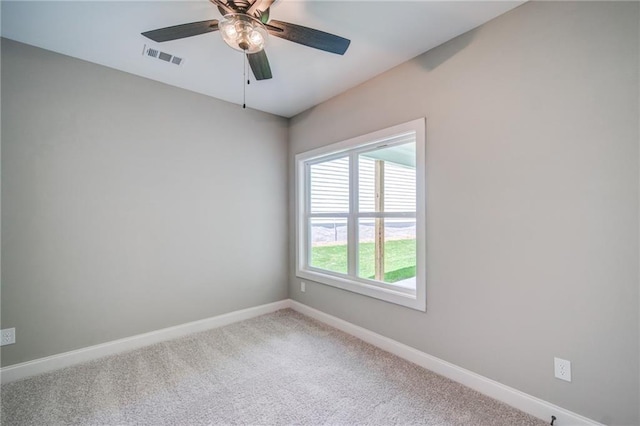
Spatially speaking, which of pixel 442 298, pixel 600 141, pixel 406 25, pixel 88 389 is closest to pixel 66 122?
pixel 88 389

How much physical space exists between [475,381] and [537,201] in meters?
1.35

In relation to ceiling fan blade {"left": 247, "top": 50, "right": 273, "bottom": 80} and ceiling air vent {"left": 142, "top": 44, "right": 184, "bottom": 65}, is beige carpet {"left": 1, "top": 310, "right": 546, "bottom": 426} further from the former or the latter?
ceiling air vent {"left": 142, "top": 44, "right": 184, "bottom": 65}

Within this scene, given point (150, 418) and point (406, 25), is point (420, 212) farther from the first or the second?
point (150, 418)

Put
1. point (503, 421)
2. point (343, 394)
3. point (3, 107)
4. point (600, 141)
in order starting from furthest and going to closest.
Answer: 1. point (3, 107)
2. point (343, 394)
3. point (503, 421)
4. point (600, 141)

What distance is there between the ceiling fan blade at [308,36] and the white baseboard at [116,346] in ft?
9.62

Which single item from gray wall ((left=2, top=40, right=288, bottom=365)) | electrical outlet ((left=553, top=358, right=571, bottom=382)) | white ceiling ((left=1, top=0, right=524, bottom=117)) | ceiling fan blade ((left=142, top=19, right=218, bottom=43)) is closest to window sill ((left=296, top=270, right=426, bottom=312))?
gray wall ((left=2, top=40, right=288, bottom=365))

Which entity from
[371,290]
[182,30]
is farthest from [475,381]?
[182,30]

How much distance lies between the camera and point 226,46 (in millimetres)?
2268

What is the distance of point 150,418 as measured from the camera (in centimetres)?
175

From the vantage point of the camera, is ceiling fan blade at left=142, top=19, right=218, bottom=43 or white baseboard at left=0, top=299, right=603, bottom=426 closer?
ceiling fan blade at left=142, top=19, right=218, bottom=43

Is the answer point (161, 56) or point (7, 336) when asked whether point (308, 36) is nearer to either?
point (161, 56)

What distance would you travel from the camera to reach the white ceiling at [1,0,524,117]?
183cm

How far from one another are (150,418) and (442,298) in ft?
7.26

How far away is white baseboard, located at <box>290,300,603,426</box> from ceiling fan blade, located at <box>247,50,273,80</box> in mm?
2521
